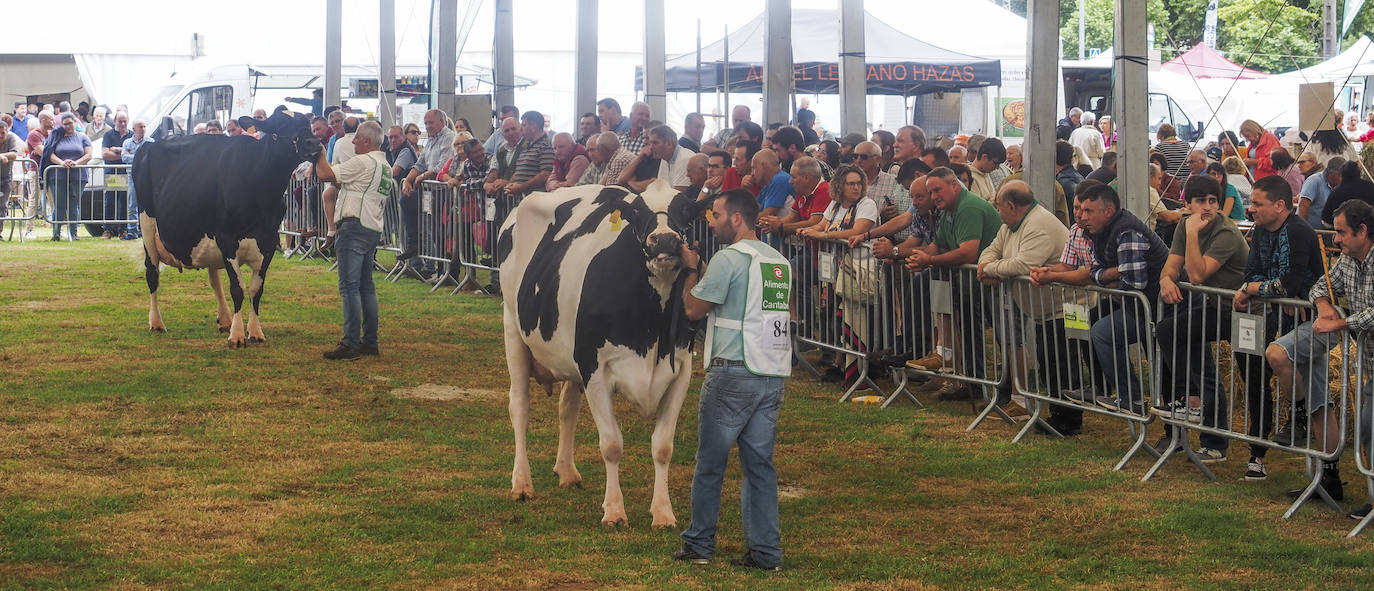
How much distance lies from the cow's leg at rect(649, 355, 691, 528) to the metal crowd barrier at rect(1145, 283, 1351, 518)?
2.92 m

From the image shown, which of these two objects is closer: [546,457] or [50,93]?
[546,457]

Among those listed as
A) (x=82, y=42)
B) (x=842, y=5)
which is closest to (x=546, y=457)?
(x=842, y=5)

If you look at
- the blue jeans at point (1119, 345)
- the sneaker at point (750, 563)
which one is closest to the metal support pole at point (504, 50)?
the blue jeans at point (1119, 345)

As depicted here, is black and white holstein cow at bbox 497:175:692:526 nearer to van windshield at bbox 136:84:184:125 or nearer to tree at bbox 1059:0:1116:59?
van windshield at bbox 136:84:184:125

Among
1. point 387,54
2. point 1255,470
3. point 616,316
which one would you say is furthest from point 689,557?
point 387,54

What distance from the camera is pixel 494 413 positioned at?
412 inches

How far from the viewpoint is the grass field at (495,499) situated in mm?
6457

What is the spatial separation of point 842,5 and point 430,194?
584 centimetres

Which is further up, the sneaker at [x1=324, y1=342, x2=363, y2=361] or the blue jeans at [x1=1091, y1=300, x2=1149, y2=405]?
the blue jeans at [x1=1091, y1=300, x2=1149, y2=405]

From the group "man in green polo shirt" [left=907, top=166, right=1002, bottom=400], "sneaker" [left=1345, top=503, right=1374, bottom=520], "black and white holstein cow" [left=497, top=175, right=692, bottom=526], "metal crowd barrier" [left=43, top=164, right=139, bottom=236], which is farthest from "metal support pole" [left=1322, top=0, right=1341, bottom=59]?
"black and white holstein cow" [left=497, top=175, right=692, bottom=526]

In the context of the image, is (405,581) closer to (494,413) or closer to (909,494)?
(909,494)

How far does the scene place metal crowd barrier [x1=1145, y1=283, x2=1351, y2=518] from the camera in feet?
24.8

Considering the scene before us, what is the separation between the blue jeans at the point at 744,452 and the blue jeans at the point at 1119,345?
3206 millimetres

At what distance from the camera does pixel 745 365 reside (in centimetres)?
627
